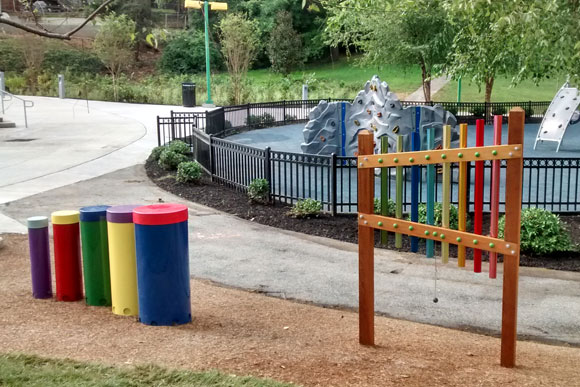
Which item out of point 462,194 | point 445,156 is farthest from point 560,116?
point 445,156

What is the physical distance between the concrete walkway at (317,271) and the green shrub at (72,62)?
36642 millimetres

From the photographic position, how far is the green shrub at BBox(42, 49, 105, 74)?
4909 cm

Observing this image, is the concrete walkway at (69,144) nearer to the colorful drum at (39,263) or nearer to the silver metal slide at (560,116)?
the colorful drum at (39,263)

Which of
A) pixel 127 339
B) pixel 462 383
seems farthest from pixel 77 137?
pixel 462 383

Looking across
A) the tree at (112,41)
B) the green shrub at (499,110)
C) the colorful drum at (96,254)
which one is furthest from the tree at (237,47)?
the colorful drum at (96,254)

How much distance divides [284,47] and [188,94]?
17.8m

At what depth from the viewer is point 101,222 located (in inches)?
255

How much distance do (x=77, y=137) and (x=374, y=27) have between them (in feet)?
40.3

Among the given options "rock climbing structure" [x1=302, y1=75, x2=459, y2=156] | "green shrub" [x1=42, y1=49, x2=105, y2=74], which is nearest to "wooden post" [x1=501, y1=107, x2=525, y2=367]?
"rock climbing structure" [x1=302, y1=75, x2=459, y2=156]

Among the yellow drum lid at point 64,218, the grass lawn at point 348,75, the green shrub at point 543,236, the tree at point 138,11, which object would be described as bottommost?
the green shrub at point 543,236

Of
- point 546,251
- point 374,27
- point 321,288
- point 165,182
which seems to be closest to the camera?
point 321,288

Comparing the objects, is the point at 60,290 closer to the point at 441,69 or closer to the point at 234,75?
the point at 441,69

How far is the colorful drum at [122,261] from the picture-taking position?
6164 millimetres

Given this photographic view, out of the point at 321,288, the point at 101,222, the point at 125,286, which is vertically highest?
the point at 101,222
